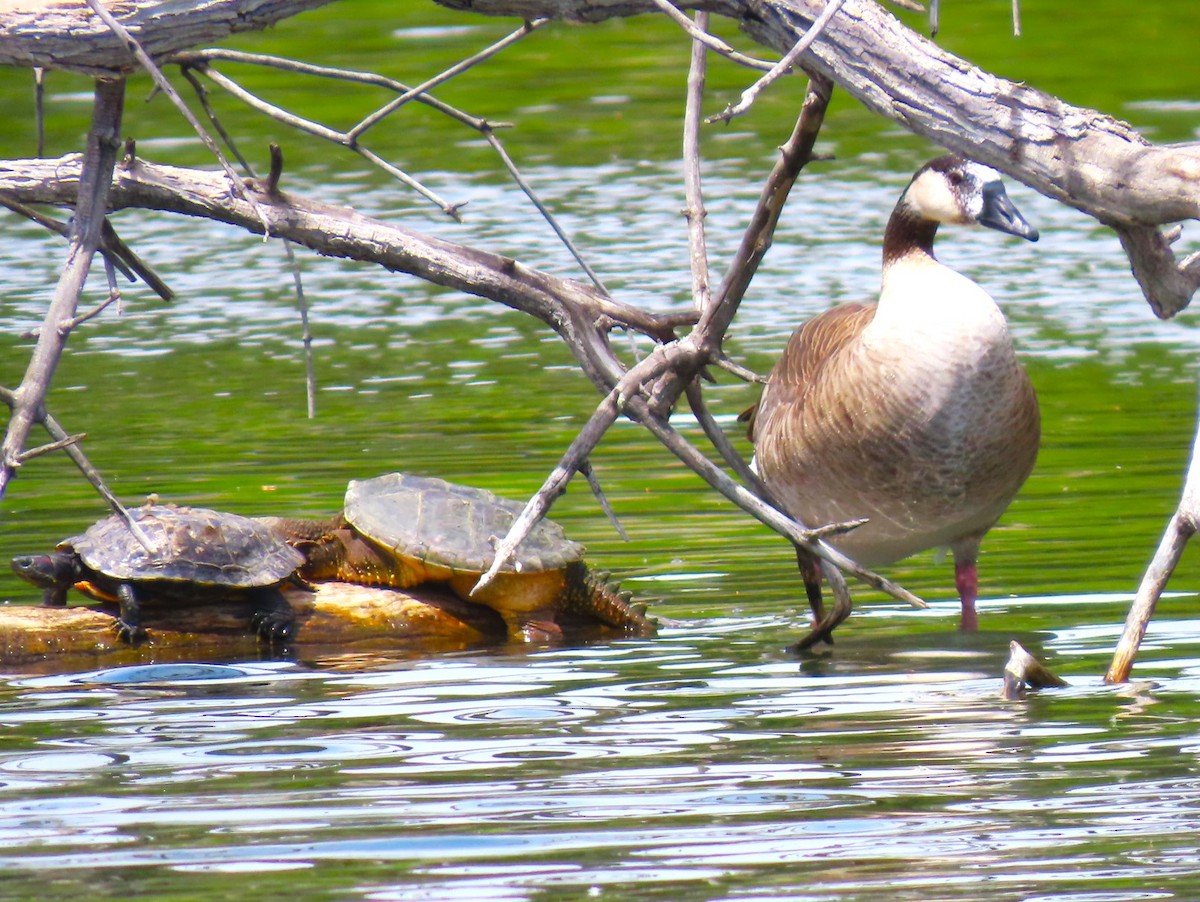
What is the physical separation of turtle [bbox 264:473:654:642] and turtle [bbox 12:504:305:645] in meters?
0.33

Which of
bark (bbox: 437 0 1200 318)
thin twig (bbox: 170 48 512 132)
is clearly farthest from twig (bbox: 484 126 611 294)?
bark (bbox: 437 0 1200 318)

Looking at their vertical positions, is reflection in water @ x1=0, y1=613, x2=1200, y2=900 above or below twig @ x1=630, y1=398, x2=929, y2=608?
below

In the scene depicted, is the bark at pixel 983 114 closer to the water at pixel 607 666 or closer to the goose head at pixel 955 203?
the water at pixel 607 666

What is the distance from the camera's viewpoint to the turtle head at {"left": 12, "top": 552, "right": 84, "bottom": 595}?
25.3 ft

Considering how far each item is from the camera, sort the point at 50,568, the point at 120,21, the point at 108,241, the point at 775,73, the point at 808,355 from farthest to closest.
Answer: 1. the point at 808,355
2. the point at 50,568
3. the point at 108,241
4. the point at 120,21
5. the point at 775,73

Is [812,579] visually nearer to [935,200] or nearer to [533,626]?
[533,626]

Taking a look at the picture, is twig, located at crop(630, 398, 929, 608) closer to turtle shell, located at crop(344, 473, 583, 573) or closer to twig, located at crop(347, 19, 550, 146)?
twig, located at crop(347, 19, 550, 146)

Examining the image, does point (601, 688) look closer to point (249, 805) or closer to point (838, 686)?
point (838, 686)

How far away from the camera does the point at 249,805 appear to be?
516 cm

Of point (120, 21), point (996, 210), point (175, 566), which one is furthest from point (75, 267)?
point (996, 210)

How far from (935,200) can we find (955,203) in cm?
9

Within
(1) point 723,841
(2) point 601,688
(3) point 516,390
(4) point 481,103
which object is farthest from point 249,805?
(4) point 481,103

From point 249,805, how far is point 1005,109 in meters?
2.48

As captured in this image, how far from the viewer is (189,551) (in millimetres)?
7602
